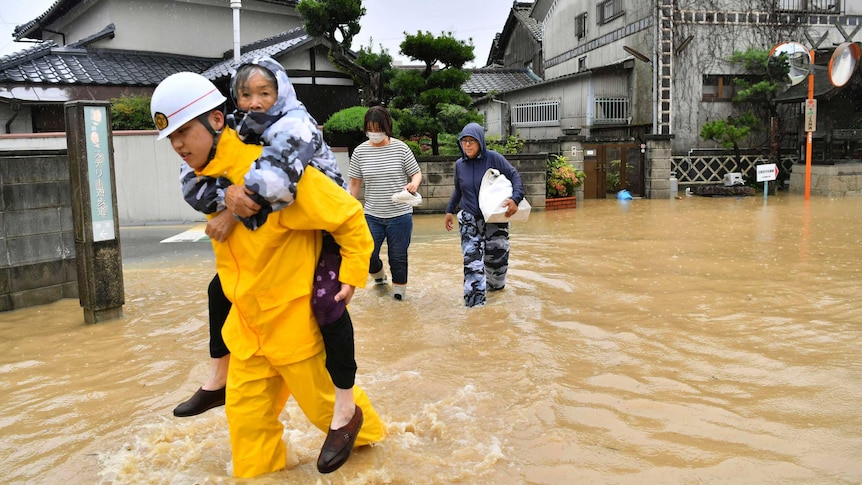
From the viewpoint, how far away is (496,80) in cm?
2562

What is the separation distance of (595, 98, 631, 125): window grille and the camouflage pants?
16081 mm

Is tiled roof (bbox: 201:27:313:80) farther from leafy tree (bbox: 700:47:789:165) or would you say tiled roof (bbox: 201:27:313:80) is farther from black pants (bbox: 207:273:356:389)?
black pants (bbox: 207:273:356:389)

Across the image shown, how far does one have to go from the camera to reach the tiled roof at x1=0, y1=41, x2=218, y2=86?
1652cm

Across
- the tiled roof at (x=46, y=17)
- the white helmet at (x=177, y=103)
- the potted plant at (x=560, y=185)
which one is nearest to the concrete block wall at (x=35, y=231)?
the white helmet at (x=177, y=103)

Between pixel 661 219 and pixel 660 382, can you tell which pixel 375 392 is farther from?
pixel 661 219

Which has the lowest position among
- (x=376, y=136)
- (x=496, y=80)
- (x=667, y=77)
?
(x=376, y=136)

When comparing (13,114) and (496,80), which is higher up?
(496,80)

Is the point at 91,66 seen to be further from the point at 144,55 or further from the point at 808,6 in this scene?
the point at 808,6

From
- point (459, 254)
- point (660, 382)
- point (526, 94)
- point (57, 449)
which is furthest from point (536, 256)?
point (526, 94)

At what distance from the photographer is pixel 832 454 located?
3.22 meters

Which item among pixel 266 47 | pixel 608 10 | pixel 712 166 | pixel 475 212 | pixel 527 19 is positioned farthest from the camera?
pixel 527 19

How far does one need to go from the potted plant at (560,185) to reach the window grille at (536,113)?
663 centimetres

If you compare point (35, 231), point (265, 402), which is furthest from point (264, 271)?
point (35, 231)

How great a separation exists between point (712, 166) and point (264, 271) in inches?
798
